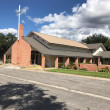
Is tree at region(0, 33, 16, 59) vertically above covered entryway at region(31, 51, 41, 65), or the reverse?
tree at region(0, 33, 16, 59)

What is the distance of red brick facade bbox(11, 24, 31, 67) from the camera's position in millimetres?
24672

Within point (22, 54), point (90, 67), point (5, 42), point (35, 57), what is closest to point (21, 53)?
point (22, 54)

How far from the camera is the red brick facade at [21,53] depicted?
80.9 feet

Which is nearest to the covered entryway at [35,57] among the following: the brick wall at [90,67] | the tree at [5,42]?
Answer: the brick wall at [90,67]

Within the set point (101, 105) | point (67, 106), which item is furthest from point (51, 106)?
point (101, 105)

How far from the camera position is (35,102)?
520 centimetres

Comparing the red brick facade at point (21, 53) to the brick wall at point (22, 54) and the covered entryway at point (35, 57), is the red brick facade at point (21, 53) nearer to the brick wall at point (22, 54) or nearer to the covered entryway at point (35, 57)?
the brick wall at point (22, 54)

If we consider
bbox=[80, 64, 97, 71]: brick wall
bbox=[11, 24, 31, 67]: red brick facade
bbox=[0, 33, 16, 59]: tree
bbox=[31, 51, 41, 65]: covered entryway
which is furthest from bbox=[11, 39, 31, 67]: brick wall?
bbox=[0, 33, 16, 59]: tree

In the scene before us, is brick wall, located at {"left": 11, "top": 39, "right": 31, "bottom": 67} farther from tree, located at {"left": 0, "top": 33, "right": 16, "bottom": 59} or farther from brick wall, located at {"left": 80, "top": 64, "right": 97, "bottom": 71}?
tree, located at {"left": 0, "top": 33, "right": 16, "bottom": 59}

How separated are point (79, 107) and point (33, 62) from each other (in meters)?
23.5

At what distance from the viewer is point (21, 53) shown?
2627cm

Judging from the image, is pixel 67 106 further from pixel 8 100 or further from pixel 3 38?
pixel 3 38

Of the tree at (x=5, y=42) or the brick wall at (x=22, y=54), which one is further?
the tree at (x=5, y=42)

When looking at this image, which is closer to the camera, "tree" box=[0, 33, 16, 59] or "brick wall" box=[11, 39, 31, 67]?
"brick wall" box=[11, 39, 31, 67]
